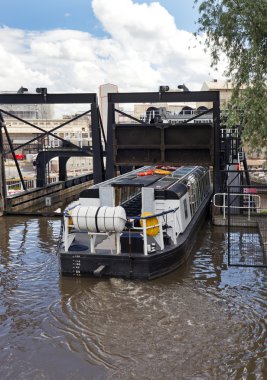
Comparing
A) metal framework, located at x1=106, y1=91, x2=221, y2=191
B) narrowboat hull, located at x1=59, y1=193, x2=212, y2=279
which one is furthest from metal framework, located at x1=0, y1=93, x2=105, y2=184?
narrowboat hull, located at x1=59, y1=193, x2=212, y2=279

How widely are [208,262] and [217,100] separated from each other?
8729 millimetres

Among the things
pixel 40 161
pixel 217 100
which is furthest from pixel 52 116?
pixel 217 100

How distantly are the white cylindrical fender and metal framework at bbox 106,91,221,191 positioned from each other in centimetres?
900

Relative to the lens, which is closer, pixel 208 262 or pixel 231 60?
pixel 231 60

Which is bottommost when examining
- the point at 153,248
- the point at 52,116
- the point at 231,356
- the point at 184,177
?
the point at 231,356

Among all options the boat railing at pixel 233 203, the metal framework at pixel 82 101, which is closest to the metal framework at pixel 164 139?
the boat railing at pixel 233 203

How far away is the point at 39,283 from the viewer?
1172 centimetres

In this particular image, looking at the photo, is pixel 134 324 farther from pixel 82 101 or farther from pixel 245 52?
pixel 82 101

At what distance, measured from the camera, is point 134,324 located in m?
8.96

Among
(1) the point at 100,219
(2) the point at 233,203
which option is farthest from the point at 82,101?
(1) the point at 100,219

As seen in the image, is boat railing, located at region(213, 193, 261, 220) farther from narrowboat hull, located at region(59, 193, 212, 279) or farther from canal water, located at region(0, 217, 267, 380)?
narrowboat hull, located at region(59, 193, 212, 279)

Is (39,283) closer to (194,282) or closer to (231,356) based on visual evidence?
(194,282)

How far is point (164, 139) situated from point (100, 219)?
31.1ft

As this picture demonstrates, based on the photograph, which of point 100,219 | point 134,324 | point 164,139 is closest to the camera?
point 134,324
